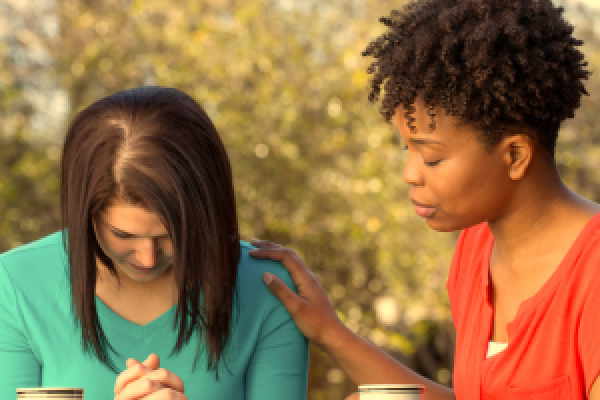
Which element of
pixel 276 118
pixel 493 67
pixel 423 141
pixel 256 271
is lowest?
pixel 256 271

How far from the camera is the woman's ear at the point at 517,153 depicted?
Result: 71.4 inches

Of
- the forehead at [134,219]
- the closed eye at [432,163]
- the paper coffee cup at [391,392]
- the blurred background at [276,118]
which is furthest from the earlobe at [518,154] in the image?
the blurred background at [276,118]

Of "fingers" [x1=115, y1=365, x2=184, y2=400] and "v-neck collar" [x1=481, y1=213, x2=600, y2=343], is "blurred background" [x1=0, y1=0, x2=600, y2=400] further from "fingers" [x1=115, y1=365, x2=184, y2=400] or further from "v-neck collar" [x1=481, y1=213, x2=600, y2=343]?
"fingers" [x1=115, y1=365, x2=184, y2=400]

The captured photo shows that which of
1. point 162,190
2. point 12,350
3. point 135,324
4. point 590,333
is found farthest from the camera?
point 135,324

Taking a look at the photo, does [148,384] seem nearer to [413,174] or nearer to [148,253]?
[148,253]

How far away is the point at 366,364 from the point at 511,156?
2.70 ft

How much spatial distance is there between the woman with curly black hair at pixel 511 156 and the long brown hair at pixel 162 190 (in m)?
0.52

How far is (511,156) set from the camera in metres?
1.83

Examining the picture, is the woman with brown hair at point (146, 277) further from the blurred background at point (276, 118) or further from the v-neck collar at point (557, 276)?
the blurred background at point (276, 118)

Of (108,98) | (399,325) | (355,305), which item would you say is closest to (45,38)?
(355,305)

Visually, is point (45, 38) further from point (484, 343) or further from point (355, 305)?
point (484, 343)

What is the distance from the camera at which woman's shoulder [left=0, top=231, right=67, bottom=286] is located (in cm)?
215

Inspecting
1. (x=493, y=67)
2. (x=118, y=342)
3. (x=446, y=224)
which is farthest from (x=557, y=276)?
(x=118, y=342)

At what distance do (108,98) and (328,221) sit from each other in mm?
3600
